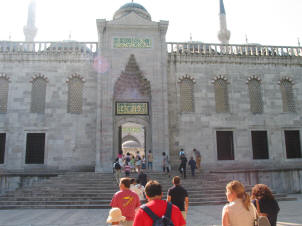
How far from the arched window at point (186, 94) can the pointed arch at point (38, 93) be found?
9602mm

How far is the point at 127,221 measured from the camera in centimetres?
495

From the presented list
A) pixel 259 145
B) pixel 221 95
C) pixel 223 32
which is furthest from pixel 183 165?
pixel 223 32

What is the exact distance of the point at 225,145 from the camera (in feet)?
63.9

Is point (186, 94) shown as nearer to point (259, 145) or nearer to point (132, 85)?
point (132, 85)

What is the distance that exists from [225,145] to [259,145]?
249 centimetres

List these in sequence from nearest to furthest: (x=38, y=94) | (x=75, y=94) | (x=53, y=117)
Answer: (x=53, y=117)
(x=38, y=94)
(x=75, y=94)

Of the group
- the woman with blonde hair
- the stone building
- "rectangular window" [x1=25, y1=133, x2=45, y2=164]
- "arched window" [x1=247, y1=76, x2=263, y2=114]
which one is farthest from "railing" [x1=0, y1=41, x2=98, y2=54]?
the woman with blonde hair

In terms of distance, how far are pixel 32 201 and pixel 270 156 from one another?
15.7m

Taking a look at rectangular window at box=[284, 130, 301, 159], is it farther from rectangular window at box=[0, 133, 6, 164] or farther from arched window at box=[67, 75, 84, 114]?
rectangular window at box=[0, 133, 6, 164]

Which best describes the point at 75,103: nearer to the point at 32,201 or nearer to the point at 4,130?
the point at 4,130

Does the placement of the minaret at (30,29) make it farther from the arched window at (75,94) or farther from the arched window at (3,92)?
Answer: the arched window at (75,94)

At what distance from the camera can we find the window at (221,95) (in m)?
20.0

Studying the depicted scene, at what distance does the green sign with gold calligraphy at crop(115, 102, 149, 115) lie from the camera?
18516 mm

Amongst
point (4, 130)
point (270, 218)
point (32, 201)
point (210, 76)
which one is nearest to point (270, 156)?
point (210, 76)
